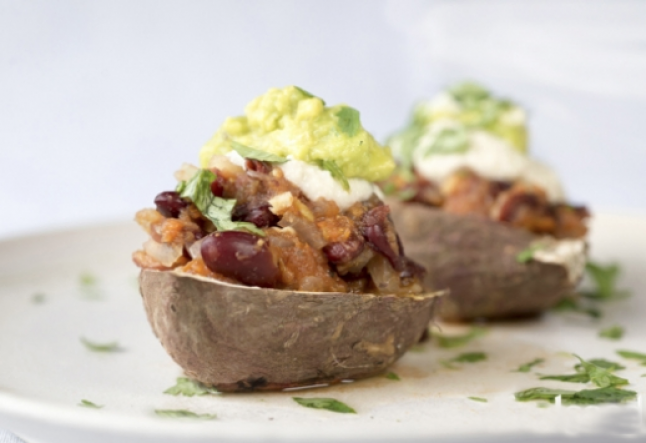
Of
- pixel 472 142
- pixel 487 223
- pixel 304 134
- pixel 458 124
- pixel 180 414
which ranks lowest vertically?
pixel 180 414

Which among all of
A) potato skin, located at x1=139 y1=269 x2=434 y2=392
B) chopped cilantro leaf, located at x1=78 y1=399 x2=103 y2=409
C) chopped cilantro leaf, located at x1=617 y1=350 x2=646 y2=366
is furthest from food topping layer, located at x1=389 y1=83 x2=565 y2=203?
chopped cilantro leaf, located at x1=78 y1=399 x2=103 y2=409

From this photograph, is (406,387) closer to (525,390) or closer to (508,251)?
(525,390)

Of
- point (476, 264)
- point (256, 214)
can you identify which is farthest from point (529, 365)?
point (256, 214)

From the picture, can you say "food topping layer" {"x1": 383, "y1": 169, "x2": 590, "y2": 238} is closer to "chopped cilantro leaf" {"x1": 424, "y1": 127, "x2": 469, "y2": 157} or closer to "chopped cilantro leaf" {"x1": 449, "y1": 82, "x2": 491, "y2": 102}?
"chopped cilantro leaf" {"x1": 424, "y1": 127, "x2": 469, "y2": 157}

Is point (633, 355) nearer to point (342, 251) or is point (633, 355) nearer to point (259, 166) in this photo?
point (342, 251)

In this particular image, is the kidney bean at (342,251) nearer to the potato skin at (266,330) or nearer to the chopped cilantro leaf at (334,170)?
the potato skin at (266,330)

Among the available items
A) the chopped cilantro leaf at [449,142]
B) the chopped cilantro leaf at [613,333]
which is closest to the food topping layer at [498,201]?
the chopped cilantro leaf at [449,142]

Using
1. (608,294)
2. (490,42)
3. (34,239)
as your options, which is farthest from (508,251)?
(490,42)
